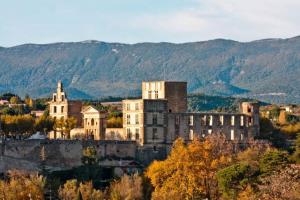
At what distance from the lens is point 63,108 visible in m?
98.3

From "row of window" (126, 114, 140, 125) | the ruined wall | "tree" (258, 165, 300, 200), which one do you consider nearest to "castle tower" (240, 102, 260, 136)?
"row of window" (126, 114, 140, 125)

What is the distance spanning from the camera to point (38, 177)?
7588 cm

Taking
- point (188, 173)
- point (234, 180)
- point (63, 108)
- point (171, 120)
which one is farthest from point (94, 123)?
point (234, 180)

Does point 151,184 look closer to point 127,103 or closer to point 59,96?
point 127,103

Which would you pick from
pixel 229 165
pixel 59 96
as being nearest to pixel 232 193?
pixel 229 165

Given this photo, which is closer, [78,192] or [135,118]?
[78,192]

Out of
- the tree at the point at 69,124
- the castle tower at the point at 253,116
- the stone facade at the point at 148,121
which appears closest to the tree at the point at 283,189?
the stone facade at the point at 148,121

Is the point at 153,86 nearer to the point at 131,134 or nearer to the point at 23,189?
the point at 131,134

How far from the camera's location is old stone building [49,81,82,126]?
98375mm

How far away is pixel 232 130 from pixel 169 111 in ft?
21.4

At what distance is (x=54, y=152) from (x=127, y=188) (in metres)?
9.51

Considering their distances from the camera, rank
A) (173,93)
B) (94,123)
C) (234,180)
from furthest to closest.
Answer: (173,93)
(94,123)
(234,180)

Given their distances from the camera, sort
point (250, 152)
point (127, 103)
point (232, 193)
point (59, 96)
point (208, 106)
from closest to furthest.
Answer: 1. point (232, 193)
2. point (250, 152)
3. point (127, 103)
4. point (59, 96)
5. point (208, 106)

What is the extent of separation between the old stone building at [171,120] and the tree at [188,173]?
8422 millimetres
